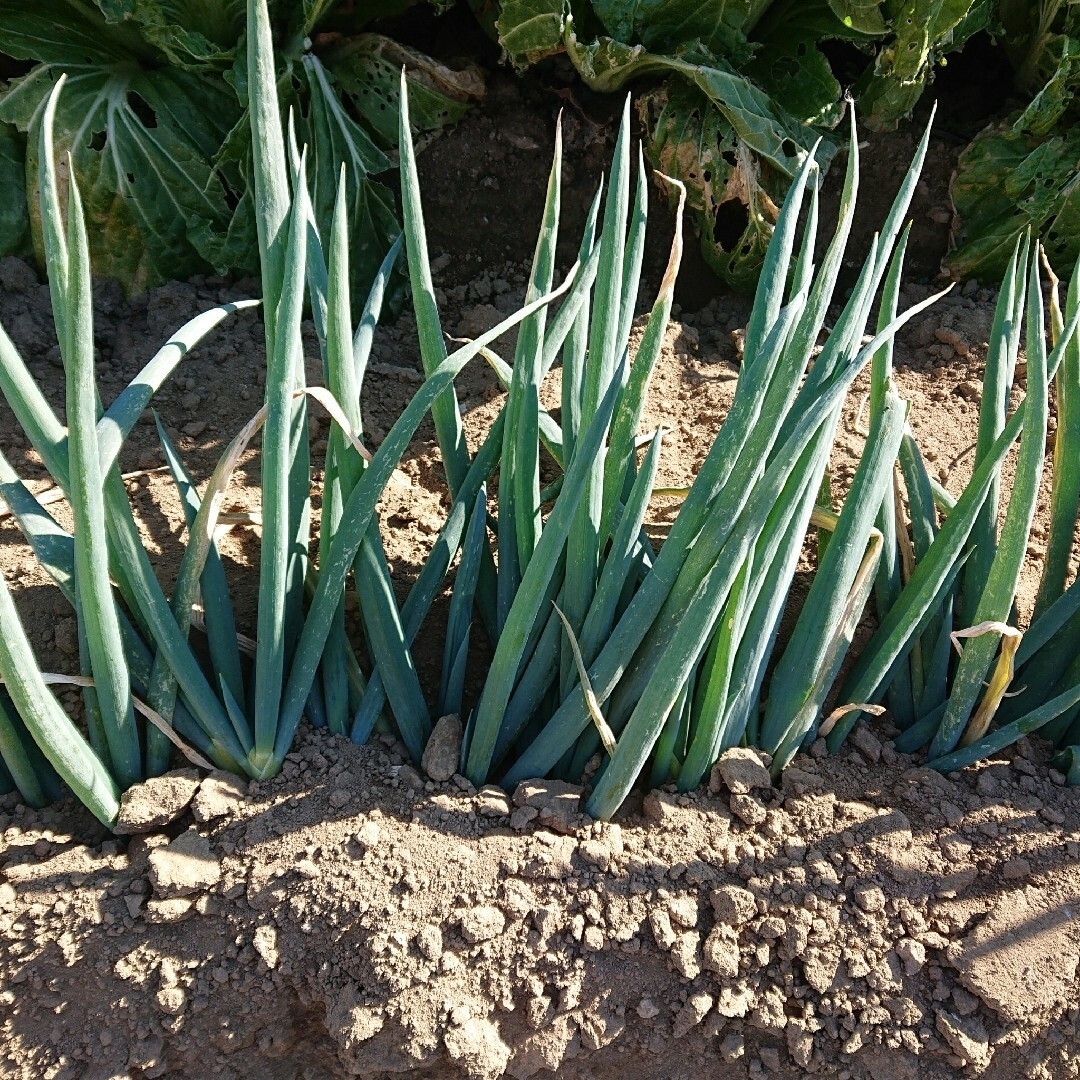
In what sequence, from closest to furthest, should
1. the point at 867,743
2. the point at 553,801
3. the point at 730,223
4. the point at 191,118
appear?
the point at 553,801 → the point at 867,743 → the point at 191,118 → the point at 730,223

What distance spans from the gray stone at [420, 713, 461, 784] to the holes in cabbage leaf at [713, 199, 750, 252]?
1.51 m

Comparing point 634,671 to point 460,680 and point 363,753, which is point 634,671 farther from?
point 363,753

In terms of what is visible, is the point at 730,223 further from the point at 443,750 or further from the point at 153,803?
the point at 153,803

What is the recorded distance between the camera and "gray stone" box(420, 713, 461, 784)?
143 cm

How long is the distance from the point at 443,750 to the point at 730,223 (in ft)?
5.39

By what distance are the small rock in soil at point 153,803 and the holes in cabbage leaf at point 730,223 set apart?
1.77m

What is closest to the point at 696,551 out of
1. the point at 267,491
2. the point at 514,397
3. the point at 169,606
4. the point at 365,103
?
the point at 514,397

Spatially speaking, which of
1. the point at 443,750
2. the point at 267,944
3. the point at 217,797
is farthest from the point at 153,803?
the point at 443,750

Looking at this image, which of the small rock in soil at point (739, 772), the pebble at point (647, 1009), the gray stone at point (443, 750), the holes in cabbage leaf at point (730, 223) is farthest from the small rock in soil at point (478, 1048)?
the holes in cabbage leaf at point (730, 223)

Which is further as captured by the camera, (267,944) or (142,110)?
(142,110)

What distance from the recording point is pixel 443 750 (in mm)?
1446

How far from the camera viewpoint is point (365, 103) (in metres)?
2.44

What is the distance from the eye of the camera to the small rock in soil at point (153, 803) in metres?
1.33

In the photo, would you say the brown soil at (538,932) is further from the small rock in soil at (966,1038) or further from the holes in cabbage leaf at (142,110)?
the holes in cabbage leaf at (142,110)
